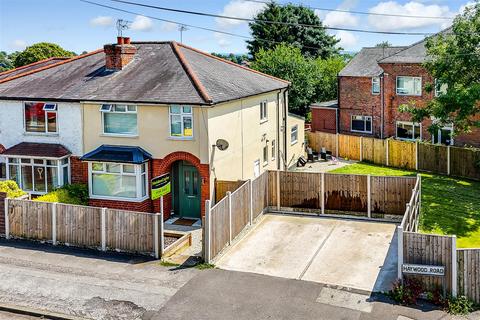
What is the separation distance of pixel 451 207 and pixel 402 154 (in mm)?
10089

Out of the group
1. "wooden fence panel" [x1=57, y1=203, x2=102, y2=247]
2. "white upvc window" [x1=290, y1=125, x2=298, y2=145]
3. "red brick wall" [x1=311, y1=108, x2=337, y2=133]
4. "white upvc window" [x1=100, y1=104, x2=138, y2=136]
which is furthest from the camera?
"red brick wall" [x1=311, y1=108, x2=337, y2=133]

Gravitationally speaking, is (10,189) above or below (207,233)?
above

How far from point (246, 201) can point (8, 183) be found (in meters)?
9.21

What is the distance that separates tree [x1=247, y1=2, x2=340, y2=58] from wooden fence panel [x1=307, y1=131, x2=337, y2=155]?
22659 millimetres

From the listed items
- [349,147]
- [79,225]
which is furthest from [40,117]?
[349,147]

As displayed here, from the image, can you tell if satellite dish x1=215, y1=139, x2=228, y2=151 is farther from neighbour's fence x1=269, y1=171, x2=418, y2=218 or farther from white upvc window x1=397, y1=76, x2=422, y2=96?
white upvc window x1=397, y1=76, x2=422, y2=96

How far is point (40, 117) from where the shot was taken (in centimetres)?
2383

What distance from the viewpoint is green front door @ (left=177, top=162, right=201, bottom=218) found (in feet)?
Result: 76.1

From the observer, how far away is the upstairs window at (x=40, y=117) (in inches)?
925

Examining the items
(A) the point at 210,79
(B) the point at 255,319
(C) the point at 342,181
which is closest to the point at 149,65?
(A) the point at 210,79

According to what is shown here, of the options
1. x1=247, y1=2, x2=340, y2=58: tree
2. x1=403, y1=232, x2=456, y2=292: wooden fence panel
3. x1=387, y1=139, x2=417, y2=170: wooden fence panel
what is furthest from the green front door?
x1=247, y1=2, x2=340, y2=58: tree

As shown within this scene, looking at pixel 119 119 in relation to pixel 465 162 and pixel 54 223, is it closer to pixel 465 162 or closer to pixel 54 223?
pixel 54 223

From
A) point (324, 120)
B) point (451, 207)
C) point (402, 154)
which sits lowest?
point (451, 207)

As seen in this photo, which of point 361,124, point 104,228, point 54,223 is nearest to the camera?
point 104,228
